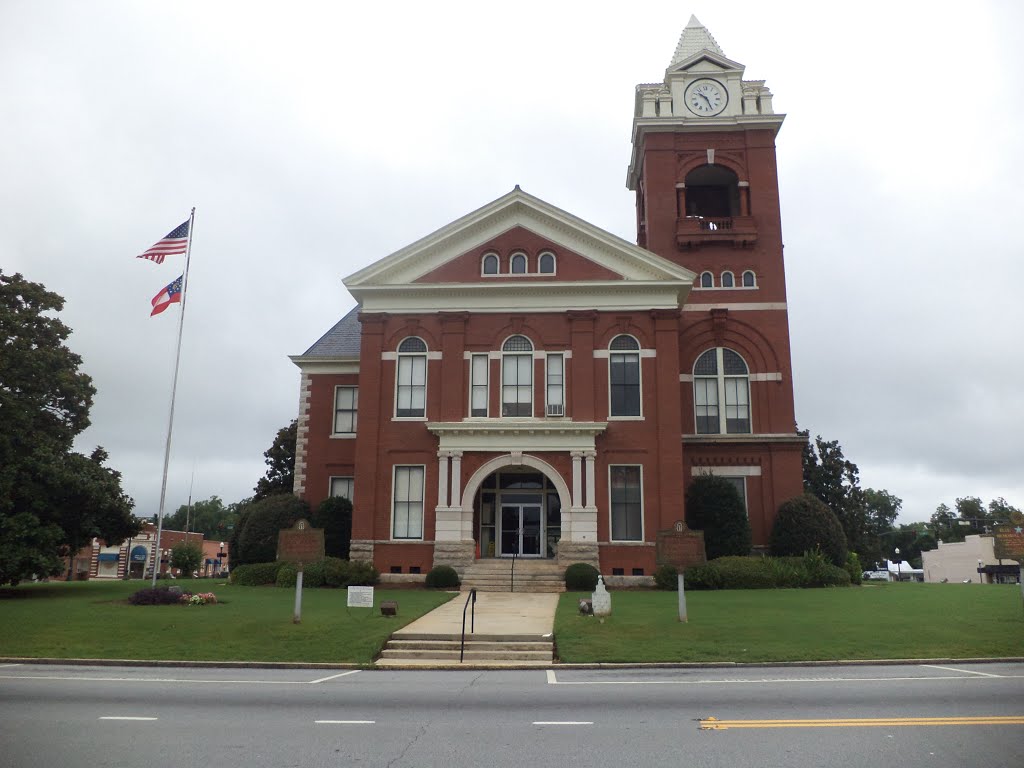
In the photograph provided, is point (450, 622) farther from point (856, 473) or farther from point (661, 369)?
point (856, 473)

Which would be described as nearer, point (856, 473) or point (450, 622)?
point (450, 622)

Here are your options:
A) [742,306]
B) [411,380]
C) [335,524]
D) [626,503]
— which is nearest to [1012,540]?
[626,503]

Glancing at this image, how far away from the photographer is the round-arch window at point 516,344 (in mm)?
34188

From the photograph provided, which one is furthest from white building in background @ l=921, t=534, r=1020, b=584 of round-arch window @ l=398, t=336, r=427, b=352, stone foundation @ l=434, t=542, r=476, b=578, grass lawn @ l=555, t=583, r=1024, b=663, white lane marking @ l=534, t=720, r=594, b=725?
white lane marking @ l=534, t=720, r=594, b=725

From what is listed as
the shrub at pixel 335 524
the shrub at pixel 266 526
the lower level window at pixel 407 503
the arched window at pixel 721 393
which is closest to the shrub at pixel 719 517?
the arched window at pixel 721 393

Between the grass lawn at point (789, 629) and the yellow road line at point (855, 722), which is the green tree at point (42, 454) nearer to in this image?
the grass lawn at point (789, 629)

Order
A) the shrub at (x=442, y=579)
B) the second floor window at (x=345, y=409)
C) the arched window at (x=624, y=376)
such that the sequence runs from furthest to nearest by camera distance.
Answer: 1. the second floor window at (x=345, y=409)
2. the arched window at (x=624, y=376)
3. the shrub at (x=442, y=579)

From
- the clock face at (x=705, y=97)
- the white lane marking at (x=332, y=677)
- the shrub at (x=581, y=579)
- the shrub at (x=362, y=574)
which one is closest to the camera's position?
the white lane marking at (x=332, y=677)

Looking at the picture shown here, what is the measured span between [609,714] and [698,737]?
5.65ft

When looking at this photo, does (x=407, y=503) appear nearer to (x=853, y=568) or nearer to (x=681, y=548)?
(x=681, y=548)

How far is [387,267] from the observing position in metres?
34.7

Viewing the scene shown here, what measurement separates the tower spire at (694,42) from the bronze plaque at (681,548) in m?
29.6

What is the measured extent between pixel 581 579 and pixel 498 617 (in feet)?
26.5

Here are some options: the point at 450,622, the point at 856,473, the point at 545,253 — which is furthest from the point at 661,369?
the point at 856,473
